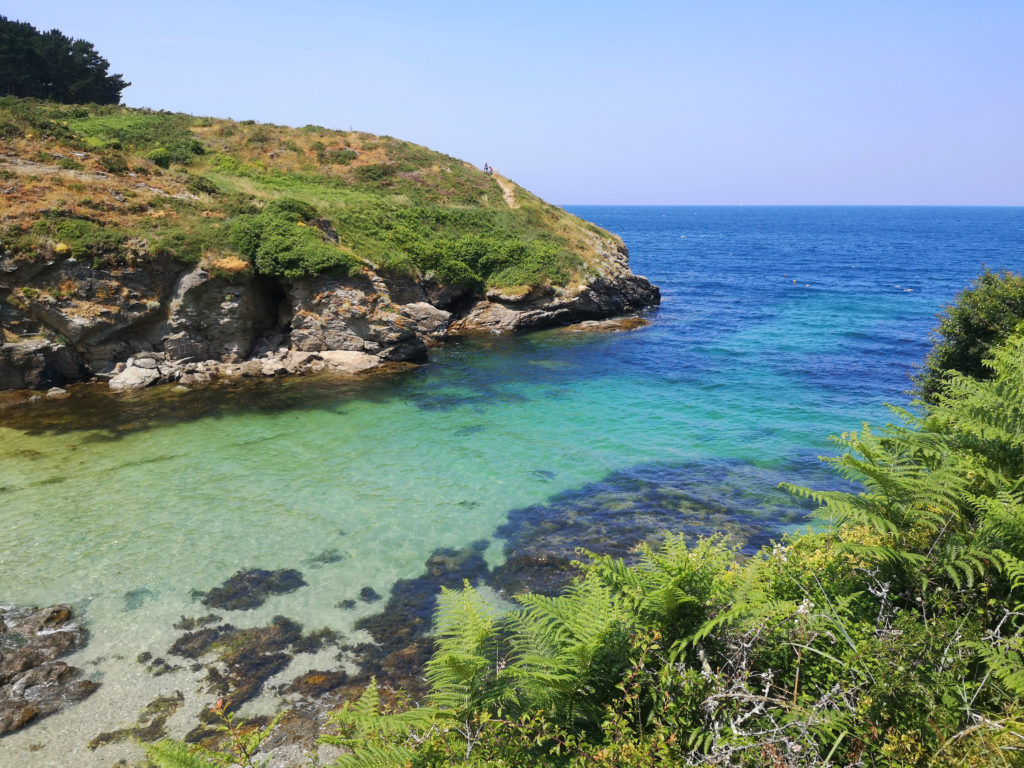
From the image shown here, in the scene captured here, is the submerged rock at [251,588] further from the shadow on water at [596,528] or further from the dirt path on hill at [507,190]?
the dirt path on hill at [507,190]

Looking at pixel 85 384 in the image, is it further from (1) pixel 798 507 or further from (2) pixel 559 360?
(1) pixel 798 507

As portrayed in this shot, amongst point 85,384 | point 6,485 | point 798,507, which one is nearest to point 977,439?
point 798,507

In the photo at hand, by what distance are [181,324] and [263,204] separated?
11.1 metres

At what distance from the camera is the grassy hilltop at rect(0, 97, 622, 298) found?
28875 millimetres

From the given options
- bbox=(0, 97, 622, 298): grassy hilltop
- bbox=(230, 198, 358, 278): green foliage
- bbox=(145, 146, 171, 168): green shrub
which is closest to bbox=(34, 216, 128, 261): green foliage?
bbox=(0, 97, 622, 298): grassy hilltop

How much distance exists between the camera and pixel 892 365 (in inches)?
1277

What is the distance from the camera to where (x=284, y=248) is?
103 feet

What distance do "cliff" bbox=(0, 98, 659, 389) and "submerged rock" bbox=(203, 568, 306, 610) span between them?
683 inches

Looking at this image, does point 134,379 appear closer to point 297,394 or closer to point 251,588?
point 297,394

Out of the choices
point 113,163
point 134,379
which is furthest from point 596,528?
point 113,163

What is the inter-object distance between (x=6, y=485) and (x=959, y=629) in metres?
23.2

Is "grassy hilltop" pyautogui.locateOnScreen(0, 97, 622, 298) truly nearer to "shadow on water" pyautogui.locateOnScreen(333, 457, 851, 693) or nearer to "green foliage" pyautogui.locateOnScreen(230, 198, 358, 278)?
"green foliage" pyautogui.locateOnScreen(230, 198, 358, 278)

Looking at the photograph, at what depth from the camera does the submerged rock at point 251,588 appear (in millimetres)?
12844

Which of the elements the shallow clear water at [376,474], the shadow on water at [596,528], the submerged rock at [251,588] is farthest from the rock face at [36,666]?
the shadow on water at [596,528]
